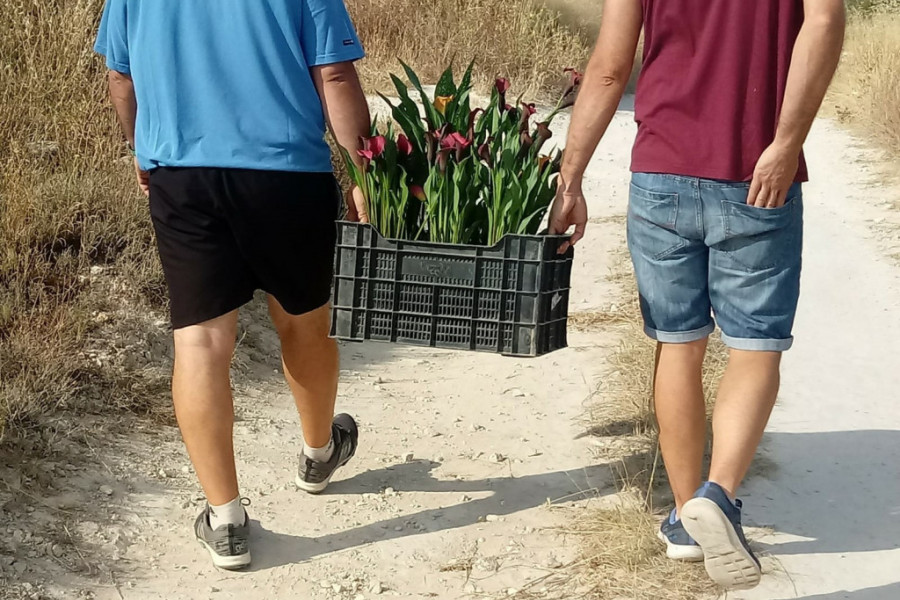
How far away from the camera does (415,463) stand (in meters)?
3.90

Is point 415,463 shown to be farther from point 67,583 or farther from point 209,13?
point 209,13

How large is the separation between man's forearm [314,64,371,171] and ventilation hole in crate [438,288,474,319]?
17.8 inches

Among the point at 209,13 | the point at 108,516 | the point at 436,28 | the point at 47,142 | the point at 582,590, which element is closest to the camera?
the point at 209,13

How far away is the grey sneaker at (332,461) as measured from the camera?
353 centimetres

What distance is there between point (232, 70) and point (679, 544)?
1786mm

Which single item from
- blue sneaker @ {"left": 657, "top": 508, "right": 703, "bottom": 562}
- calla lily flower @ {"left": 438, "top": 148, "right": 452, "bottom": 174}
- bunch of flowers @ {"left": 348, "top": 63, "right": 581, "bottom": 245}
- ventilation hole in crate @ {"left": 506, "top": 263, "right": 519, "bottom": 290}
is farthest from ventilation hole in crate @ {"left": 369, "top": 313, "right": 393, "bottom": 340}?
blue sneaker @ {"left": 657, "top": 508, "right": 703, "bottom": 562}

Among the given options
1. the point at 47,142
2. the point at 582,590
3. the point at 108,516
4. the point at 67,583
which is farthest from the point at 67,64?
the point at 582,590

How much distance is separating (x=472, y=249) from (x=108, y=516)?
1500 mm

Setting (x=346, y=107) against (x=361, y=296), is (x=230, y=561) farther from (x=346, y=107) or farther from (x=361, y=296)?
(x=346, y=107)

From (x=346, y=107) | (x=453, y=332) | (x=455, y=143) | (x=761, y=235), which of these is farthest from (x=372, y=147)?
(x=761, y=235)

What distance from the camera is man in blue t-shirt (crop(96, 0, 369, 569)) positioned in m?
2.78

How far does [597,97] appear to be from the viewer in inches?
108

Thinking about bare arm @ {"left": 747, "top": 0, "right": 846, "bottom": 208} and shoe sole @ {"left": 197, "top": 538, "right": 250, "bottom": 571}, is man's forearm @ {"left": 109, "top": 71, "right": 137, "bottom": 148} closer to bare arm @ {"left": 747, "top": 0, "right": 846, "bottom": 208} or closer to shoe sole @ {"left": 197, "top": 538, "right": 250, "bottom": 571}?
shoe sole @ {"left": 197, "top": 538, "right": 250, "bottom": 571}

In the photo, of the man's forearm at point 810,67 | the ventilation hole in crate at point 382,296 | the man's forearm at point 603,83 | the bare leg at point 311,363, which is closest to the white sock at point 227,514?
the bare leg at point 311,363
